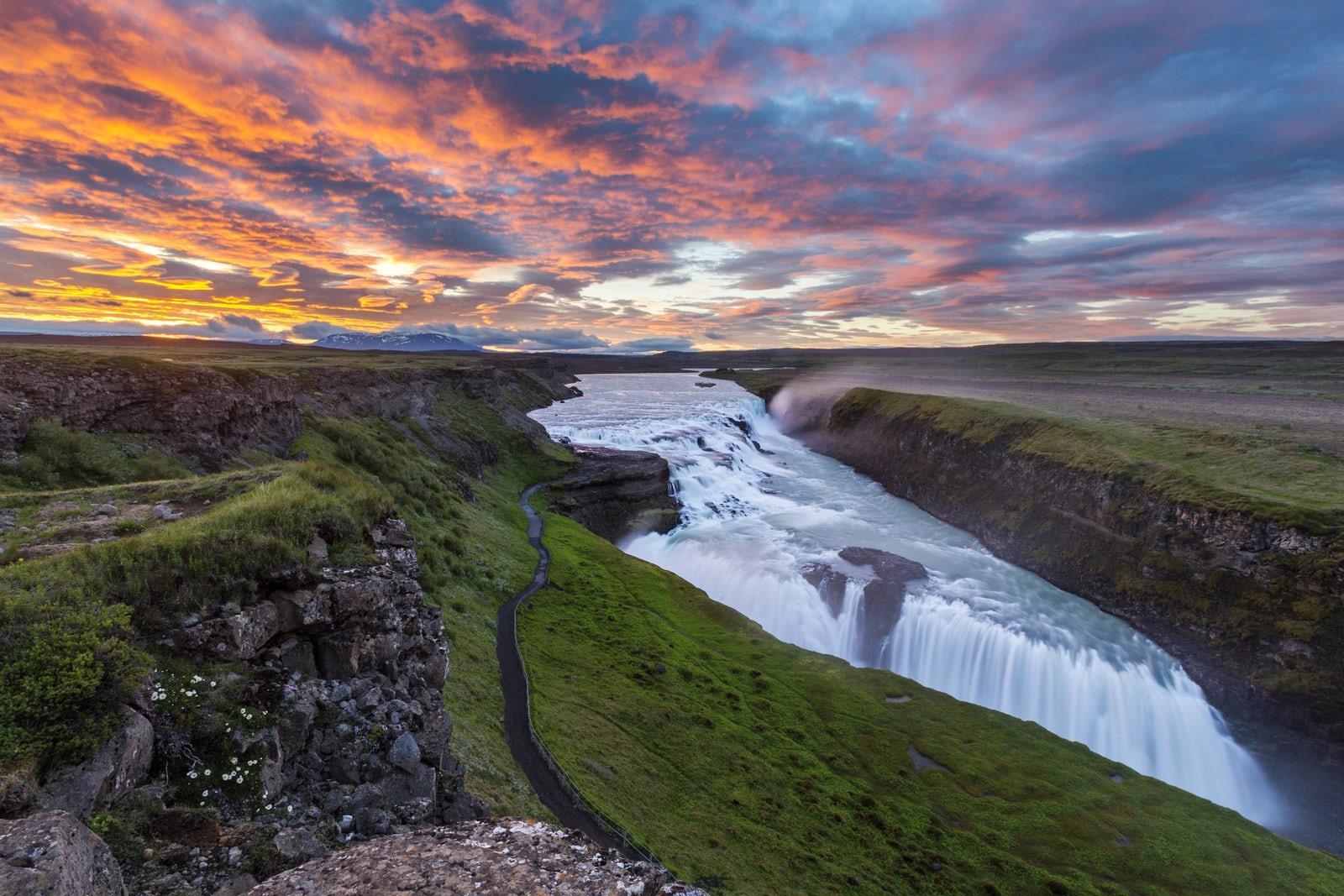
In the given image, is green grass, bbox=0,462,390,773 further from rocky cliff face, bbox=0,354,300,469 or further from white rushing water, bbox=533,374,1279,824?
white rushing water, bbox=533,374,1279,824

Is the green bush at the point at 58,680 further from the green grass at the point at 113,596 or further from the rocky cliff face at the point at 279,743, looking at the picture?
the rocky cliff face at the point at 279,743

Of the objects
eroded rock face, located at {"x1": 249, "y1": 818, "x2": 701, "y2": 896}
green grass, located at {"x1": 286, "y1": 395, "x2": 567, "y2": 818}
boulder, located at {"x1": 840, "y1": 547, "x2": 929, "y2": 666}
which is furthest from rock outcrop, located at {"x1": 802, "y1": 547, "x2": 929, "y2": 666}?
eroded rock face, located at {"x1": 249, "y1": 818, "x2": 701, "y2": 896}

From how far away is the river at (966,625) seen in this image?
33406 millimetres

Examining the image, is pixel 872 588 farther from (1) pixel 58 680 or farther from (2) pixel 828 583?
(1) pixel 58 680

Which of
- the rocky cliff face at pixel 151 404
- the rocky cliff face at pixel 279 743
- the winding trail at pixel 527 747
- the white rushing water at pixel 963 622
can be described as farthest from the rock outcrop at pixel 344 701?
the white rushing water at pixel 963 622

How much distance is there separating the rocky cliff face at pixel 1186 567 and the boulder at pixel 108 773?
1994 inches

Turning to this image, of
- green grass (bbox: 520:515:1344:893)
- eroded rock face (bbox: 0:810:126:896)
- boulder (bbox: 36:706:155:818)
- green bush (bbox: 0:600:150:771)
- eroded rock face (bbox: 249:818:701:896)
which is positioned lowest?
green grass (bbox: 520:515:1344:893)

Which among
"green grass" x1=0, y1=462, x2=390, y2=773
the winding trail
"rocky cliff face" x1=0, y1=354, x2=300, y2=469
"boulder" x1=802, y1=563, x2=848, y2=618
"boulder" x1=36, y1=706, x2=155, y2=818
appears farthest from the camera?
"boulder" x1=802, y1=563, x2=848, y2=618

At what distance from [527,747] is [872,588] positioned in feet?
108

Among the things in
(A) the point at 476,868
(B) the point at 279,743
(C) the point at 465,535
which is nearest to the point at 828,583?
(C) the point at 465,535

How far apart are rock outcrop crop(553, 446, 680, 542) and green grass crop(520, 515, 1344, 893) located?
96.4 ft

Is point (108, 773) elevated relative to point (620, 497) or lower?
elevated

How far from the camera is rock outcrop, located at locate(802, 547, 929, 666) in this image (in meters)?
42.3

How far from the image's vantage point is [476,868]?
24.5 ft
